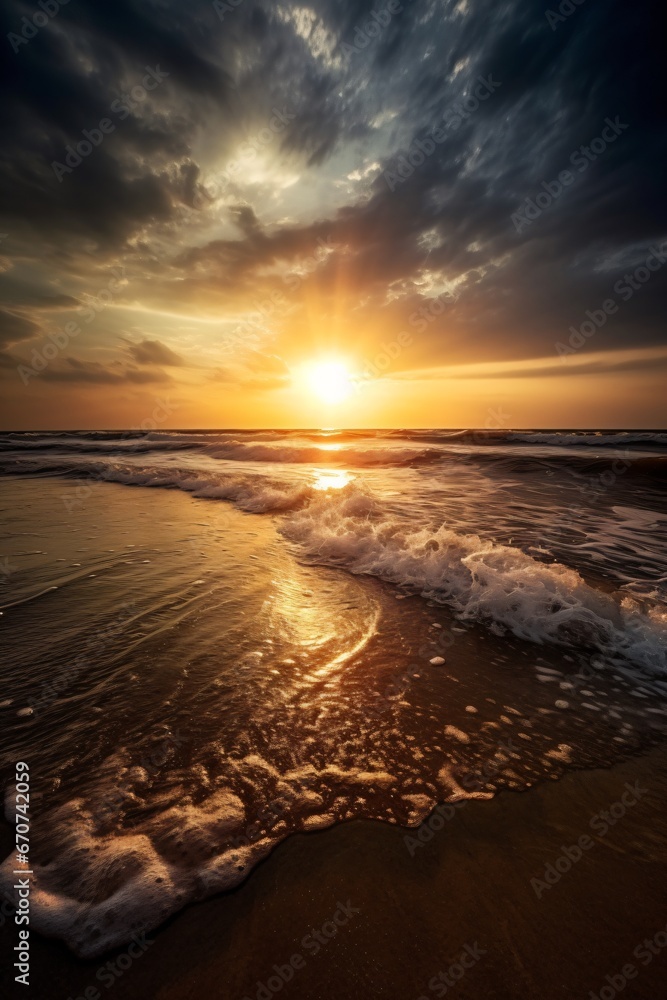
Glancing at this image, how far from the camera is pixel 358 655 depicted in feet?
11.7

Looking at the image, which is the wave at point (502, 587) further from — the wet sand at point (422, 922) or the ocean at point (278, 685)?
the wet sand at point (422, 922)

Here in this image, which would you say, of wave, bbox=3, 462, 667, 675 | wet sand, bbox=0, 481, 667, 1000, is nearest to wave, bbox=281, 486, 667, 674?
wave, bbox=3, 462, 667, 675

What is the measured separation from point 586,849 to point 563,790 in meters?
0.31

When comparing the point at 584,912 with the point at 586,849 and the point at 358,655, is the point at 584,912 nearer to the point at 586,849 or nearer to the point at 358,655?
the point at 586,849

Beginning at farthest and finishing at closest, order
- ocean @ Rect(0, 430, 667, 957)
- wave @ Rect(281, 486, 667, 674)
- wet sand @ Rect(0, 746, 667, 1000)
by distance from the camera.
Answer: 1. wave @ Rect(281, 486, 667, 674)
2. ocean @ Rect(0, 430, 667, 957)
3. wet sand @ Rect(0, 746, 667, 1000)

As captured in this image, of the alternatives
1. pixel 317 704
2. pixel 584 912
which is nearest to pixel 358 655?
pixel 317 704

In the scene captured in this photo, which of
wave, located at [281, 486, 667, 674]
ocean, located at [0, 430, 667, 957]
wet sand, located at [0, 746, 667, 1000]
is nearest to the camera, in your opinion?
wet sand, located at [0, 746, 667, 1000]

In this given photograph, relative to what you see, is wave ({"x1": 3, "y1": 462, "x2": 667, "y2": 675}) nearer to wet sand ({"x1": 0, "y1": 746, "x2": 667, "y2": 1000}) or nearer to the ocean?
the ocean

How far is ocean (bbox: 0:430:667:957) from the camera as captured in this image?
1.96m

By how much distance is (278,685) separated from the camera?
3088 mm

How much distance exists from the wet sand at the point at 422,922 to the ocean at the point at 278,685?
0.11 metres

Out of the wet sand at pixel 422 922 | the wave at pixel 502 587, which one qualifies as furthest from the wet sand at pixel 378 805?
the wave at pixel 502 587

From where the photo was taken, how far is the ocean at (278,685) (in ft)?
6.42

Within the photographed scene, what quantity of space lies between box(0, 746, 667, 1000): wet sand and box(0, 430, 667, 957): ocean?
111mm
